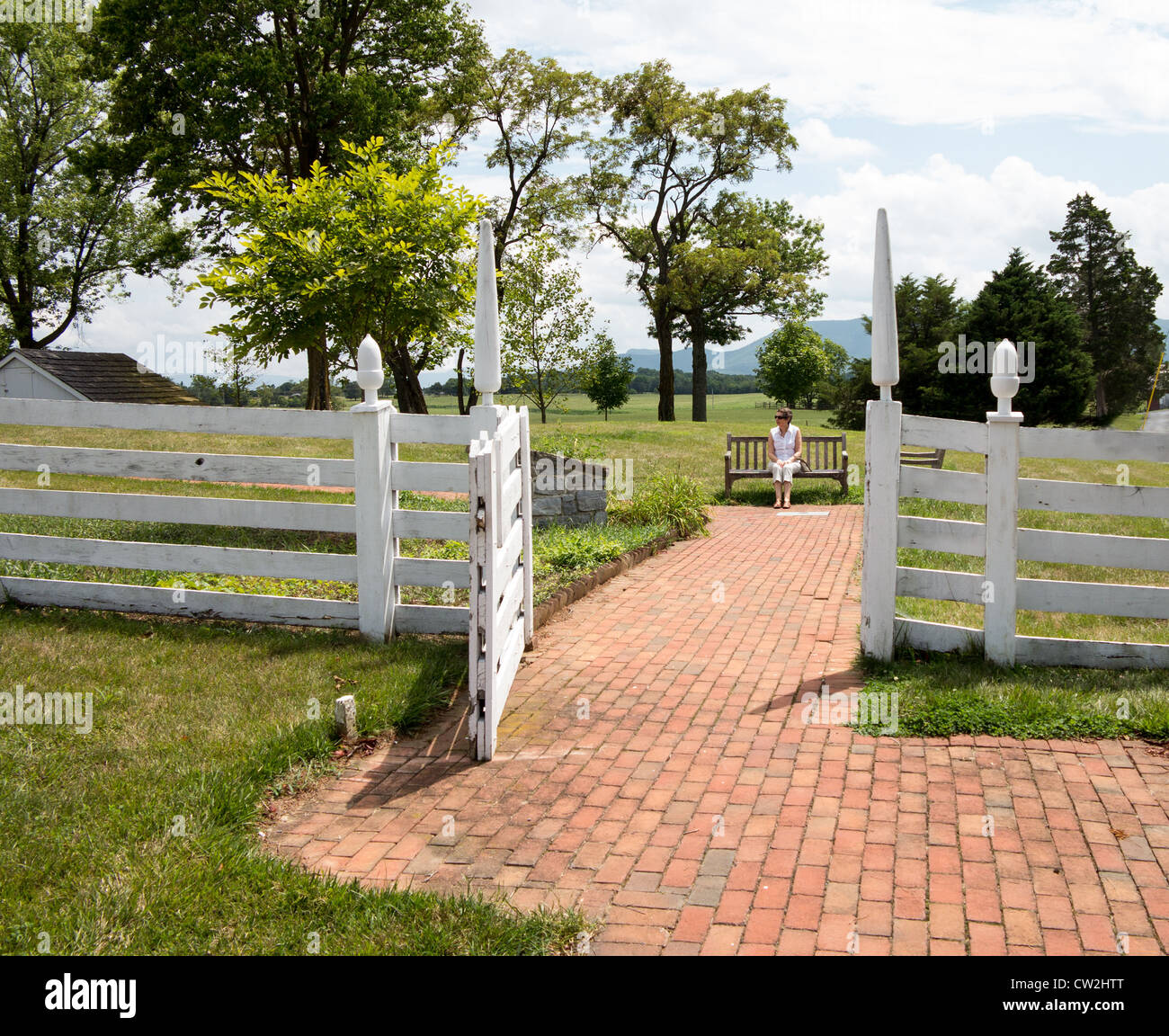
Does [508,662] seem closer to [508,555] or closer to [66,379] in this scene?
[508,555]

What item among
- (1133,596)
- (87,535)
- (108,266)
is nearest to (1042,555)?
(1133,596)

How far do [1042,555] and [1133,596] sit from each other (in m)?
0.63

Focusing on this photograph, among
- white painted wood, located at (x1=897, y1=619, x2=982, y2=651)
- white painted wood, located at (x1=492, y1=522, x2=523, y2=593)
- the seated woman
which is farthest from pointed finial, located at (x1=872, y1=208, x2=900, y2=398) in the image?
the seated woman

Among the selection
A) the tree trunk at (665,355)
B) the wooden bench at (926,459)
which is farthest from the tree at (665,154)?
the wooden bench at (926,459)

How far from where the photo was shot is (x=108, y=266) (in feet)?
148

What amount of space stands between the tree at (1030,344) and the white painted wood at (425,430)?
37548mm

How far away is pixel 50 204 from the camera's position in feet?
136

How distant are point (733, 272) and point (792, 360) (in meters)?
18.1

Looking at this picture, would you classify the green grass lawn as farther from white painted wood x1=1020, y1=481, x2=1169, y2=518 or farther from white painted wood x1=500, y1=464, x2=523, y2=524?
white painted wood x1=1020, y1=481, x2=1169, y2=518

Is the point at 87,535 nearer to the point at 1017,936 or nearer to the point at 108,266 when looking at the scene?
the point at 1017,936

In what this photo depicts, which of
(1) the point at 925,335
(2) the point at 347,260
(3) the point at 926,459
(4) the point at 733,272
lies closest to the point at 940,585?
(2) the point at 347,260

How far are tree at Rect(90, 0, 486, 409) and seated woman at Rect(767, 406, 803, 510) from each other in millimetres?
15026

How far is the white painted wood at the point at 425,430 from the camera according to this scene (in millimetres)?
6707

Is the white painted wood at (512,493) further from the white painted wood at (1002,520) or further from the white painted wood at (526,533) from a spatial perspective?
the white painted wood at (1002,520)
